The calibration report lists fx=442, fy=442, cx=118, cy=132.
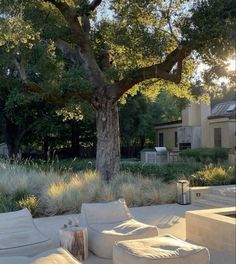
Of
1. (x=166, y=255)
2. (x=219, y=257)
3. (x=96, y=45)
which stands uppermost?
(x=96, y=45)

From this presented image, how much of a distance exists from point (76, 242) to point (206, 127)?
23557 mm

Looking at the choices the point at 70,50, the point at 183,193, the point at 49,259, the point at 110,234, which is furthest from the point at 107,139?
the point at 49,259

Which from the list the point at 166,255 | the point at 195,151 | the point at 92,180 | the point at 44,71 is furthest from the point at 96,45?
the point at 166,255

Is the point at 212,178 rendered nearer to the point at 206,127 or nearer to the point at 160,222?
the point at 160,222

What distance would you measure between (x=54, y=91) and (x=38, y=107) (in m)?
11.3

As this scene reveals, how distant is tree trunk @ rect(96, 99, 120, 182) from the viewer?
1472cm

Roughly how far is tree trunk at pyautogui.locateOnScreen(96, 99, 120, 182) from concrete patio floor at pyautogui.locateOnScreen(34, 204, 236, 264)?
3.86 meters

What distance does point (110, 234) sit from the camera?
6410 mm

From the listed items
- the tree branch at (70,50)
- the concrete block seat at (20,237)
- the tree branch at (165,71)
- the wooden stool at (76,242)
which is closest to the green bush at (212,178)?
the tree branch at (165,71)

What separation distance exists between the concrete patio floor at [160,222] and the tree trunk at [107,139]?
12.7ft

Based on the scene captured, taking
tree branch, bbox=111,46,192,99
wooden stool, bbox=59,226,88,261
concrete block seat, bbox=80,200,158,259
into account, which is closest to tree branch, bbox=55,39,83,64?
tree branch, bbox=111,46,192,99

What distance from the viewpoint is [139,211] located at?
34.1 feet

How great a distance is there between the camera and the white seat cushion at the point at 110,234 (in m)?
6.35

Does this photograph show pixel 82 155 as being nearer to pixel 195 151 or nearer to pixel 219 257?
pixel 195 151
